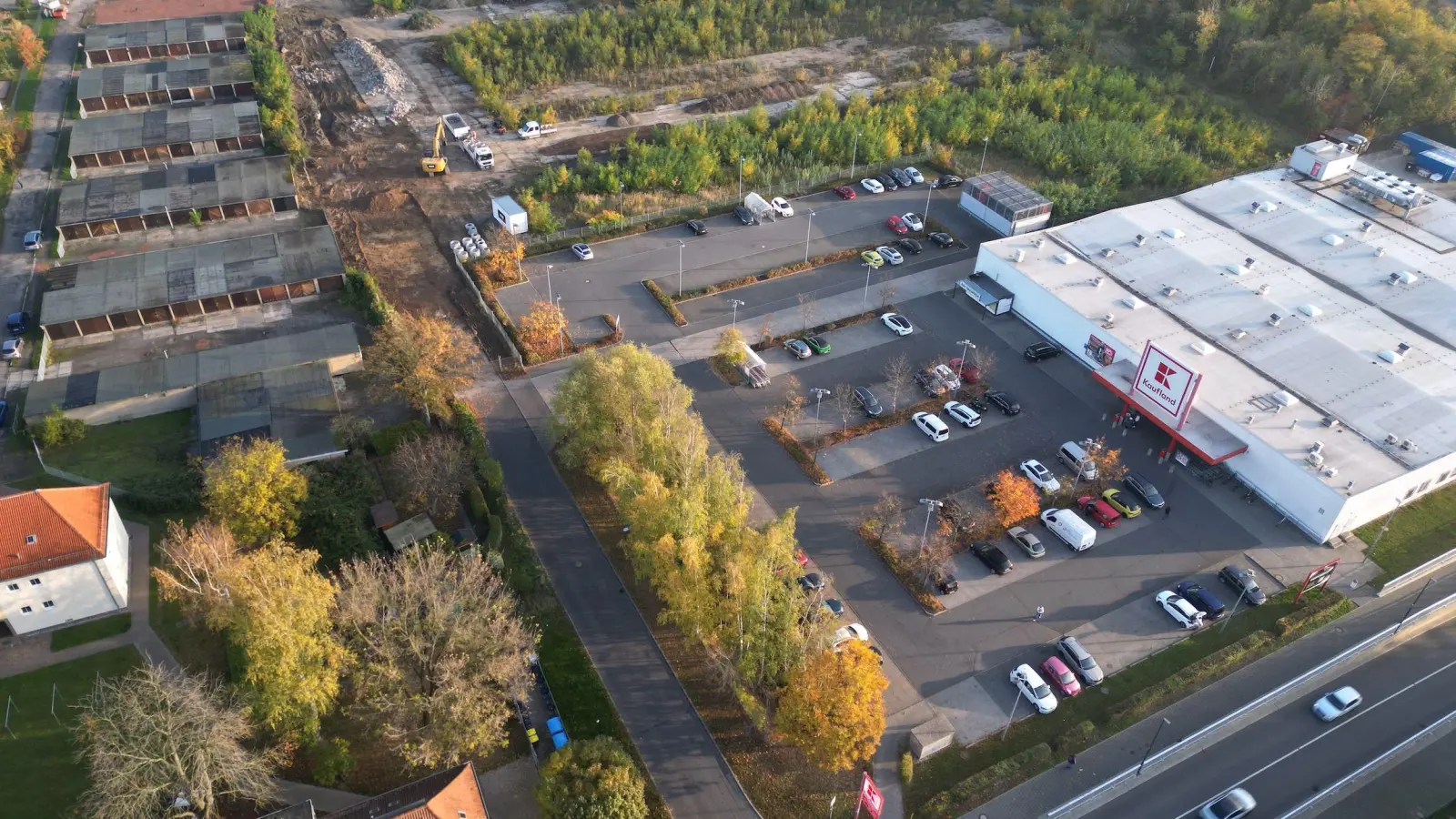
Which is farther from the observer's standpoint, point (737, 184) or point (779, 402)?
point (737, 184)

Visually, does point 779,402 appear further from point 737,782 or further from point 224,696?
point 224,696

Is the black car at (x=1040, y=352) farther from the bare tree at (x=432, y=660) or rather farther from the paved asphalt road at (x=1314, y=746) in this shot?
the bare tree at (x=432, y=660)

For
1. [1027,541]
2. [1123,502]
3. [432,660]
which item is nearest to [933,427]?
[1027,541]

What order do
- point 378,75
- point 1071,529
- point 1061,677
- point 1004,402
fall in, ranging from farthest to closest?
→ point 378,75 < point 1004,402 < point 1071,529 < point 1061,677

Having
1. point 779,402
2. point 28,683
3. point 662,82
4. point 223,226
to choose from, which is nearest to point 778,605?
point 779,402

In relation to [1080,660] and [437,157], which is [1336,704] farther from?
[437,157]

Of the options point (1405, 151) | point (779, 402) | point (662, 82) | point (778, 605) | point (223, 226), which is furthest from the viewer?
point (662, 82)

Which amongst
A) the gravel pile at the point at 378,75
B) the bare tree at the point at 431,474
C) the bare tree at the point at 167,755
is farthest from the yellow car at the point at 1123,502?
the gravel pile at the point at 378,75
